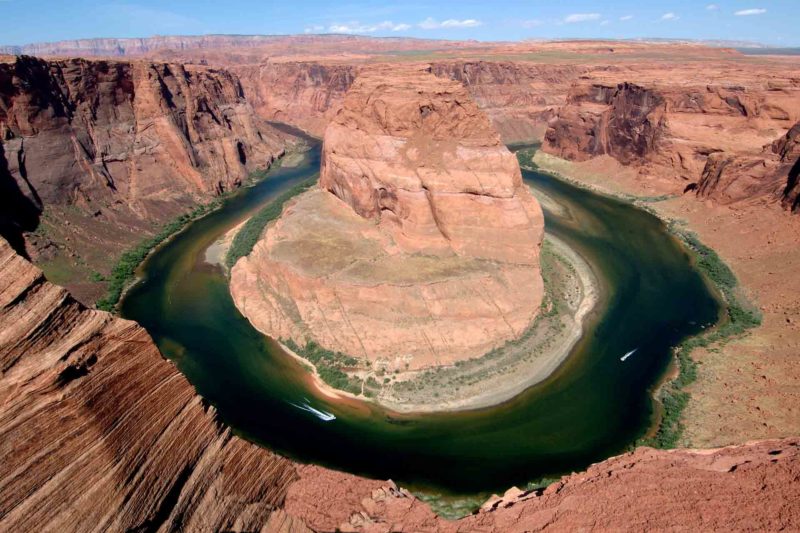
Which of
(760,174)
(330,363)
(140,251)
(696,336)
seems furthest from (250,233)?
(760,174)

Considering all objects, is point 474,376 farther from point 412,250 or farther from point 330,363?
point 412,250

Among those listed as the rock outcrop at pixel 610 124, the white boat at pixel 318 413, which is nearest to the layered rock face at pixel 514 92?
the rock outcrop at pixel 610 124

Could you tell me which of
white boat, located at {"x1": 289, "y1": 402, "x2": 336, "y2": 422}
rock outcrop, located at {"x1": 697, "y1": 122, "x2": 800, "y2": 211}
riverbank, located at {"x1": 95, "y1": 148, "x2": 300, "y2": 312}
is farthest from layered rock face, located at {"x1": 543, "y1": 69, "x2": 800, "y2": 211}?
riverbank, located at {"x1": 95, "y1": 148, "x2": 300, "y2": 312}

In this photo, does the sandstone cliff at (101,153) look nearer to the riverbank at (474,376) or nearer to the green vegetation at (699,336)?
the riverbank at (474,376)

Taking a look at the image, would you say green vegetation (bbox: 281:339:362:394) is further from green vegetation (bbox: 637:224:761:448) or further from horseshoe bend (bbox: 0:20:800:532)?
green vegetation (bbox: 637:224:761:448)

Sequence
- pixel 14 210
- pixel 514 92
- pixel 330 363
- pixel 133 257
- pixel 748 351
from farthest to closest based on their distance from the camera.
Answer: pixel 514 92, pixel 133 257, pixel 14 210, pixel 330 363, pixel 748 351

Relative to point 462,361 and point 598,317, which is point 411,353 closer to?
point 462,361
